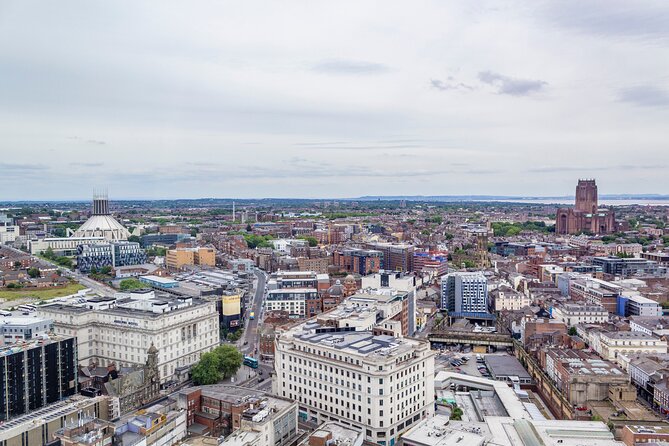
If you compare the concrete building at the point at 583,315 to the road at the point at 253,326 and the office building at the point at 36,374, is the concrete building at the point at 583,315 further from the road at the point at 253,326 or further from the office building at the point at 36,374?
the office building at the point at 36,374

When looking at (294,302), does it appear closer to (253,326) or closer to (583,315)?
(253,326)

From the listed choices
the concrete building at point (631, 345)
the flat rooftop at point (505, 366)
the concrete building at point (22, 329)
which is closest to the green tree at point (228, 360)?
the concrete building at point (22, 329)

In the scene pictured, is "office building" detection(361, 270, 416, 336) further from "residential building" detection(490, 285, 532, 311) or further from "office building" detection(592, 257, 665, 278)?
"office building" detection(592, 257, 665, 278)

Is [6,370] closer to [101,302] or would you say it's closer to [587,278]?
[101,302]

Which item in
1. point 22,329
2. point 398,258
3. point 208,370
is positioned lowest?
point 208,370

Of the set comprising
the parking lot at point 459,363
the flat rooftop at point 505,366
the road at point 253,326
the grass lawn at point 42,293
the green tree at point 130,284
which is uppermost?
the green tree at point 130,284

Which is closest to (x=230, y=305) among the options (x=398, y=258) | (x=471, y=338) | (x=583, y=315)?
(x=471, y=338)

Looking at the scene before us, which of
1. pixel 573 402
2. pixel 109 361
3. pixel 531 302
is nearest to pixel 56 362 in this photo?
pixel 109 361
